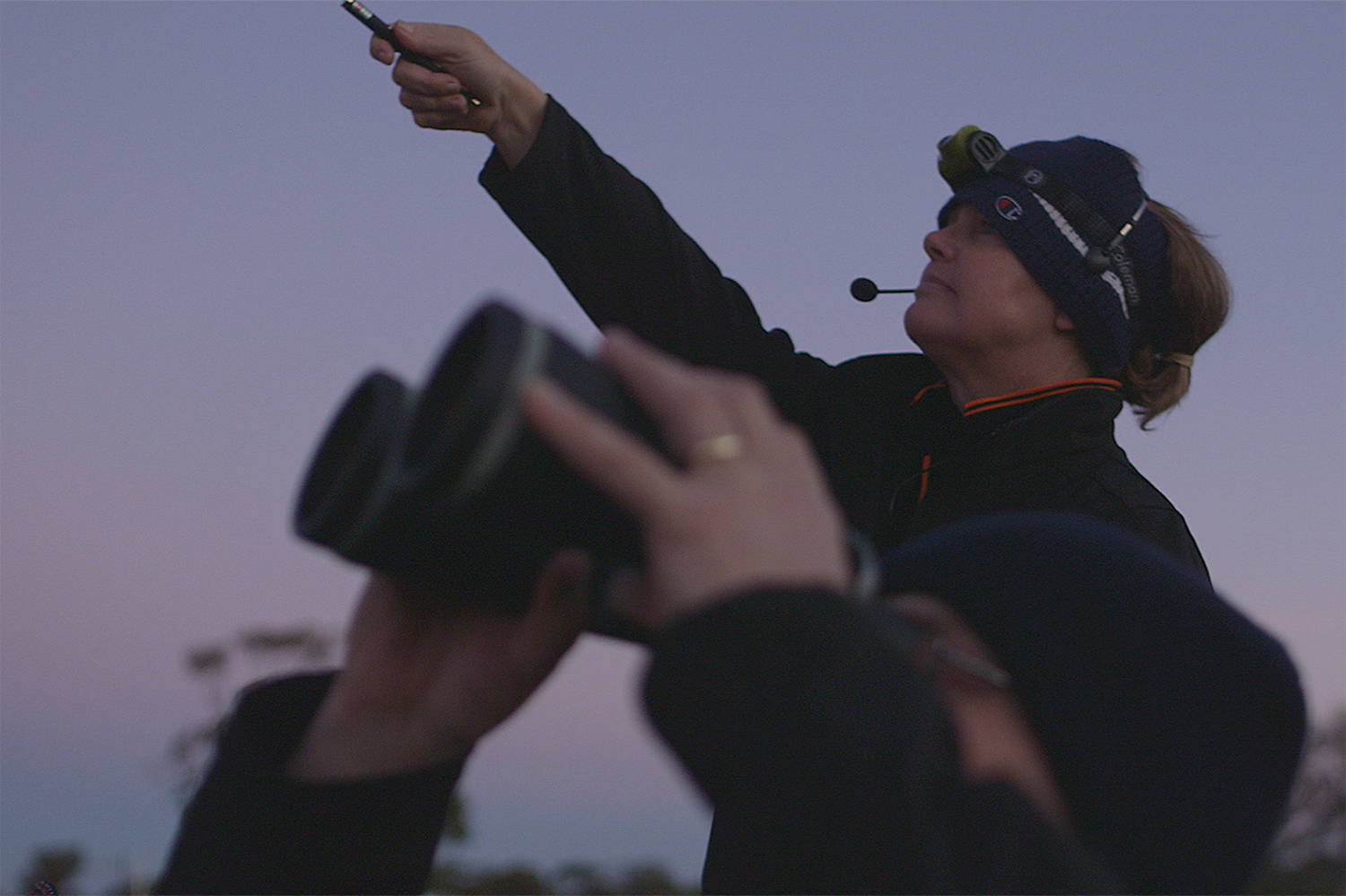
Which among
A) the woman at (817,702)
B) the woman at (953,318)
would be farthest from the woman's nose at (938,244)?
the woman at (817,702)

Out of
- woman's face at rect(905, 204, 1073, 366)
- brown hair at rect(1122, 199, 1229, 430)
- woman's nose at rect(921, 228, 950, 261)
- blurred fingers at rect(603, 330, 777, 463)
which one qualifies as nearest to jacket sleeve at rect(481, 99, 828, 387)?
woman's face at rect(905, 204, 1073, 366)

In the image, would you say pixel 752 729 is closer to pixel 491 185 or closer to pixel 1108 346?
pixel 491 185

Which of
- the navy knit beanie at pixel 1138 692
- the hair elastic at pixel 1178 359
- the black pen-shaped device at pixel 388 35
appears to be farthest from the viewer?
the hair elastic at pixel 1178 359

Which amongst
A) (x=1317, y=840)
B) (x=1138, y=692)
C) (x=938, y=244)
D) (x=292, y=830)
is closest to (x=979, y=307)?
(x=938, y=244)

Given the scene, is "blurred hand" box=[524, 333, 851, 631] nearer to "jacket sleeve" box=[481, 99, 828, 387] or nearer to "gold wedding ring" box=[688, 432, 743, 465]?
"gold wedding ring" box=[688, 432, 743, 465]

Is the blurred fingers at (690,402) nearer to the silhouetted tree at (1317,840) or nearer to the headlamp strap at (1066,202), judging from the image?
the headlamp strap at (1066,202)

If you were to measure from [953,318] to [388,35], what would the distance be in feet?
4.14

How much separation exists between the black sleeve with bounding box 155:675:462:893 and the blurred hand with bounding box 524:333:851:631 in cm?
54

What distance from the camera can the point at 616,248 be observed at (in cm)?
279

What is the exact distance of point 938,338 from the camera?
2850 mm

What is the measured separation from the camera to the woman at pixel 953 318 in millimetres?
2613

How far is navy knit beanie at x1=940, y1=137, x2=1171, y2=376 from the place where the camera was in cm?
292

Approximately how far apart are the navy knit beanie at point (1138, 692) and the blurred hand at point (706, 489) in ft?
1.16

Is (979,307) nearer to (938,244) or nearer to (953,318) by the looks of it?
(953,318)
